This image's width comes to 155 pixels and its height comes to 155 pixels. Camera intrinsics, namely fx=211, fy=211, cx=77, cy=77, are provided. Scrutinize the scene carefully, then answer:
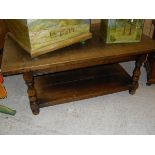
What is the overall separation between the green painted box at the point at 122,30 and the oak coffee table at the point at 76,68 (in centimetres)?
4

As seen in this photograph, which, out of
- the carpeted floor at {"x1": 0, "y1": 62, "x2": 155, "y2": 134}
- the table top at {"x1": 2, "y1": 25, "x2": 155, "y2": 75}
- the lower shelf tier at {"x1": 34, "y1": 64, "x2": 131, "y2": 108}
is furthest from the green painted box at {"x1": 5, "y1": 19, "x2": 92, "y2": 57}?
the carpeted floor at {"x1": 0, "y1": 62, "x2": 155, "y2": 134}

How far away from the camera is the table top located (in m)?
1.29

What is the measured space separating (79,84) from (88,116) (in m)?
0.27

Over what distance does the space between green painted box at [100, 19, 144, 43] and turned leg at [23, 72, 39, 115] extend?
607 millimetres

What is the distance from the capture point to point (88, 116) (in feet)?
5.29

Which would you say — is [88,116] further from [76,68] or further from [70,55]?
[70,55]

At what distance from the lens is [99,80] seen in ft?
5.79

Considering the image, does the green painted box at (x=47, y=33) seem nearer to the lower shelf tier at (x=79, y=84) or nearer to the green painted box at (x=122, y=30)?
the green painted box at (x=122, y=30)

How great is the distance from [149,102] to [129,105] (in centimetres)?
18

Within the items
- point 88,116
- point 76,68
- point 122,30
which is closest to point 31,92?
point 76,68
